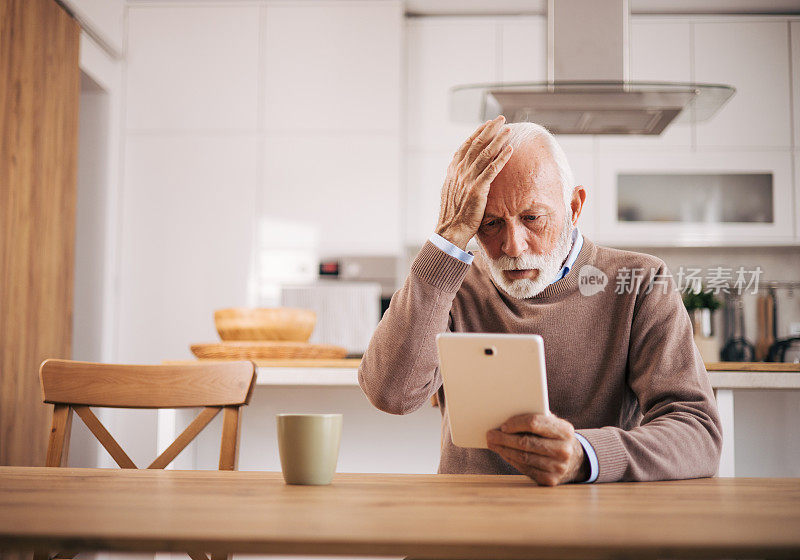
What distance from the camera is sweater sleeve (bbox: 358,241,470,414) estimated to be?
122 centimetres

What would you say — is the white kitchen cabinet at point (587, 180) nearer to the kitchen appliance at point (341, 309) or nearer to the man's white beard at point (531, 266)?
the kitchen appliance at point (341, 309)

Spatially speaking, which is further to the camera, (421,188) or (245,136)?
(421,188)

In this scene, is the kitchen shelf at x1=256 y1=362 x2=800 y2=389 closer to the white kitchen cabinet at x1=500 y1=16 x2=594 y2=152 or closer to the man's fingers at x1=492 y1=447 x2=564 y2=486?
the man's fingers at x1=492 y1=447 x2=564 y2=486

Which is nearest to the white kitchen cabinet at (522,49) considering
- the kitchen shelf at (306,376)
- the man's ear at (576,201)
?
the kitchen shelf at (306,376)

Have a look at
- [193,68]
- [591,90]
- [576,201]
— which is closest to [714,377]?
[576,201]

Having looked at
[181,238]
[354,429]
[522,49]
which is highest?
[522,49]

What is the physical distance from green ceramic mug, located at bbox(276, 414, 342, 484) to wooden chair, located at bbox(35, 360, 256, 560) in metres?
0.46

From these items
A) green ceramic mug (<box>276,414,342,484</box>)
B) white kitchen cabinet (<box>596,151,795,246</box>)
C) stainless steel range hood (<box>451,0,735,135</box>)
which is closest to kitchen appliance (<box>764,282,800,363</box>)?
white kitchen cabinet (<box>596,151,795,246</box>)

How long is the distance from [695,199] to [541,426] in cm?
335

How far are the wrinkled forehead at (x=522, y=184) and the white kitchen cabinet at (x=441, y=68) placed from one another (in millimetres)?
2697

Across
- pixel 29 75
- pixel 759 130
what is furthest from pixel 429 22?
pixel 29 75

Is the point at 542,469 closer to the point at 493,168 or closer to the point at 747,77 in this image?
the point at 493,168

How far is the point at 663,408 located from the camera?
3.75ft

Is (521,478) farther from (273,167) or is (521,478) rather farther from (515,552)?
(273,167)
